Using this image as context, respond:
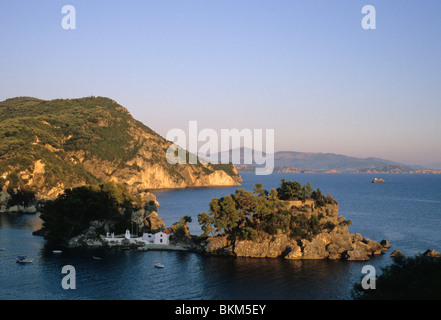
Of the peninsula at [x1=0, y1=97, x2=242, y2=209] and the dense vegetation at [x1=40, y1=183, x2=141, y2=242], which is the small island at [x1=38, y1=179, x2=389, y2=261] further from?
the peninsula at [x1=0, y1=97, x2=242, y2=209]

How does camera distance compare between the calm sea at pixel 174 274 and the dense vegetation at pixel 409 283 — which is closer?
the dense vegetation at pixel 409 283

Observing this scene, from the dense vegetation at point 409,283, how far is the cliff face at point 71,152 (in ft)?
350

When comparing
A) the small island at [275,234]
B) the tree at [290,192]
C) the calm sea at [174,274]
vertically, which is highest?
the tree at [290,192]

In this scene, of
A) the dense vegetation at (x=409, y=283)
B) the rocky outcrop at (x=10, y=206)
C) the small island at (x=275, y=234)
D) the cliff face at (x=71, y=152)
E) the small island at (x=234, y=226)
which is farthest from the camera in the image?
the cliff face at (x=71, y=152)

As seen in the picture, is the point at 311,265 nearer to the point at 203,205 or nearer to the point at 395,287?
the point at 395,287

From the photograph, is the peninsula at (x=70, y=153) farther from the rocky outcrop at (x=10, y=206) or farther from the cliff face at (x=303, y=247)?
the cliff face at (x=303, y=247)

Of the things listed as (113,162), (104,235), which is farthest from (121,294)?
(113,162)

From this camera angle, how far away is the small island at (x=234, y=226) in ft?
187

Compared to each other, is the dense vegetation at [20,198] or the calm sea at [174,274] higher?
the dense vegetation at [20,198]

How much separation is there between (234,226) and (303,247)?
10537 mm

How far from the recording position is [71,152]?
6491 inches

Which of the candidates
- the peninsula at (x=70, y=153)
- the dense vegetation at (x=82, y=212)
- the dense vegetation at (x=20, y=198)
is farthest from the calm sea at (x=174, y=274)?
the peninsula at (x=70, y=153)
